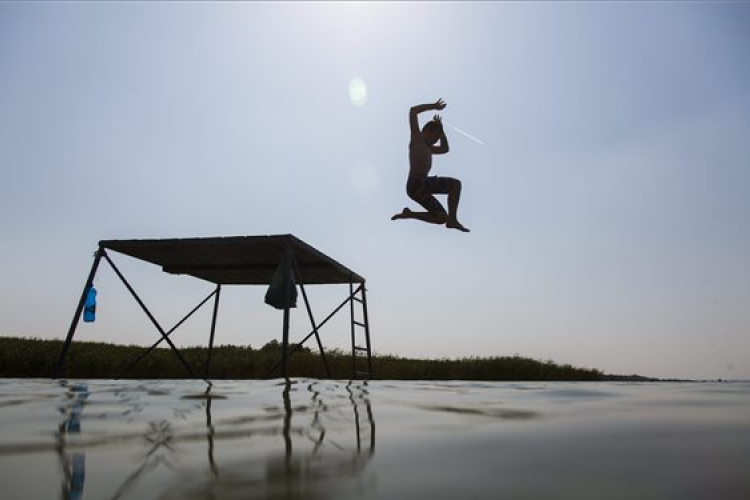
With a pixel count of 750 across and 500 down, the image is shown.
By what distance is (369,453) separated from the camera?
1.76 metres

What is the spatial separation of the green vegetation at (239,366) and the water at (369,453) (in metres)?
14.2

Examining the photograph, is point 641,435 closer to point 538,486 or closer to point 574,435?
point 574,435

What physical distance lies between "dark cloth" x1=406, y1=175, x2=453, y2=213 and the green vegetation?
1107 centimetres

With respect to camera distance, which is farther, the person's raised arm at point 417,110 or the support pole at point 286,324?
the support pole at point 286,324

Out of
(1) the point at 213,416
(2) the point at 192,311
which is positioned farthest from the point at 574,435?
(2) the point at 192,311

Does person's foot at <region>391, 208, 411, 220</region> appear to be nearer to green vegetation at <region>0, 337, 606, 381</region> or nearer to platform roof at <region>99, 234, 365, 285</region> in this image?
platform roof at <region>99, 234, 365, 285</region>

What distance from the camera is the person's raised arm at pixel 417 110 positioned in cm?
656

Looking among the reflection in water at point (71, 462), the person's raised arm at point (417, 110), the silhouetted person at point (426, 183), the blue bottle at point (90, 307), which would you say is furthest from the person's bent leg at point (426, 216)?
the blue bottle at point (90, 307)

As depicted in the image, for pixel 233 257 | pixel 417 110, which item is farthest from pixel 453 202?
pixel 233 257

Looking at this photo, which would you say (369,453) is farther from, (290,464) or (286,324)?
(286,324)

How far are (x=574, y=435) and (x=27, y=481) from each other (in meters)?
1.91

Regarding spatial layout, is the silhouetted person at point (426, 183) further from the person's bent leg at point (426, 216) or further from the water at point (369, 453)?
the water at point (369, 453)

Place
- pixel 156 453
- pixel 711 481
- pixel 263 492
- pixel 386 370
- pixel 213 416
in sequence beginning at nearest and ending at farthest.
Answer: pixel 263 492 < pixel 711 481 < pixel 156 453 < pixel 213 416 < pixel 386 370

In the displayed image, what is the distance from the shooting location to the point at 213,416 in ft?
9.10
